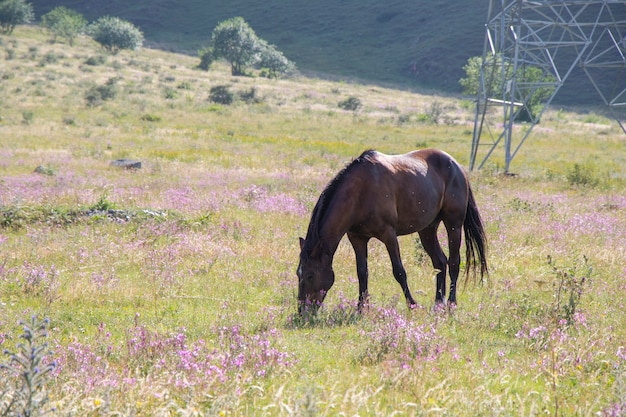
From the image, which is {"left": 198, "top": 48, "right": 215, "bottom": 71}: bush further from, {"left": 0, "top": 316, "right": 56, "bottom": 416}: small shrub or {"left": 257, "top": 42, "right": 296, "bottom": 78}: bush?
{"left": 0, "top": 316, "right": 56, "bottom": 416}: small shrub

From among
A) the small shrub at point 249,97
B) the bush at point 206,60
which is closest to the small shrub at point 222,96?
the small shrub at point 249,97

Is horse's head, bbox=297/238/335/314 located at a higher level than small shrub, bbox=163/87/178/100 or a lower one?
lower

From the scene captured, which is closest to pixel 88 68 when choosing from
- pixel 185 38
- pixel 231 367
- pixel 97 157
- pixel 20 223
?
pixel 97 157

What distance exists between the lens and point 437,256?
8930mm

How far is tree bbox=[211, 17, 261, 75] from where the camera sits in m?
89.6

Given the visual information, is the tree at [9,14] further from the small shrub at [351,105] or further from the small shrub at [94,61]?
the small shrub at [351,105]

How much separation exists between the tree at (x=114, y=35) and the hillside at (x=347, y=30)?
23.4m

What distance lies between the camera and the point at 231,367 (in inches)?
202

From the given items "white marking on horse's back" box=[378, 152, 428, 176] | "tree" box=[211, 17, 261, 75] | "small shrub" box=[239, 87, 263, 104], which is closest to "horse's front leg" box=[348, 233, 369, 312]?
"white marking on horse's back" box=[378, 152, 428, 176]

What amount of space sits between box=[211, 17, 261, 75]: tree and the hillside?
53.6 ft

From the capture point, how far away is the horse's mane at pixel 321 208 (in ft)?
23.9

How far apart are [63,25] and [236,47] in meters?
26.9

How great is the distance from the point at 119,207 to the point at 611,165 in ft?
74.8

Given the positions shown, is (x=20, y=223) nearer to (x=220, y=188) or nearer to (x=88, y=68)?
(x=220, y=188)
